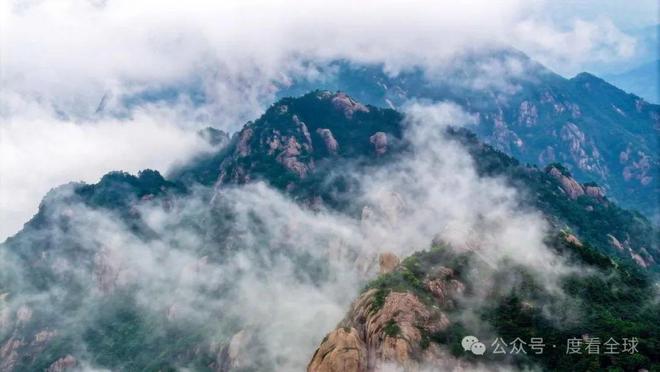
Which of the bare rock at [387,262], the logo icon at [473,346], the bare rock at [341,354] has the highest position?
the logo icon at [473,346]

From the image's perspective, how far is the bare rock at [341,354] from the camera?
116 m

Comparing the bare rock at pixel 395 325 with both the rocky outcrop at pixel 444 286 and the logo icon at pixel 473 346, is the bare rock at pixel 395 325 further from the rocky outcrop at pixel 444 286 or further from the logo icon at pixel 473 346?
the rocky outcrop at pixel 444 286

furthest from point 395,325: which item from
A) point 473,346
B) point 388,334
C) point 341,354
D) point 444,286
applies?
point 444,286

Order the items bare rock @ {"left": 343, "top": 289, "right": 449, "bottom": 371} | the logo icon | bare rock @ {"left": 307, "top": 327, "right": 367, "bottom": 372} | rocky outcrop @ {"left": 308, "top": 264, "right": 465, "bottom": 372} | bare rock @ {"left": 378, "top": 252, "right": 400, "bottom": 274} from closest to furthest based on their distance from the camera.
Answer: bare rock @ {"left": 307, "top": 327, "right": 367, "bottom": 372}, rocky outcrop @ {"left": 308, "top": 264, "right": 465, "bottom": 372}, bare rock @ {"left": 343, "top": 289, "right": 449, "bottom": 371}, the logo icon, bare rock @ {"left": 378, "top": 252, "right": 400, "bottom": 274}

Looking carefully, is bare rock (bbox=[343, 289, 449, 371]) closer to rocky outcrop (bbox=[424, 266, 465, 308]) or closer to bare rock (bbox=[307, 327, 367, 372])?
bare rock (bbox=[307, 327, 367, 372])

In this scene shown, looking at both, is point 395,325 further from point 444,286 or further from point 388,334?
point 444,286

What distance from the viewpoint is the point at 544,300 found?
142 meters

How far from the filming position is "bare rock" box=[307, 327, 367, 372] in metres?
116

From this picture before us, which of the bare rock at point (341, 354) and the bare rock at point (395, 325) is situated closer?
the bare rock at point (341, 354)

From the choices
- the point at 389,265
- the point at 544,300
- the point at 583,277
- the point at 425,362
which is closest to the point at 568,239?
the point at 583,277

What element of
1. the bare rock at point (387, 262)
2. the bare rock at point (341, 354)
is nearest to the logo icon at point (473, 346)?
the bare rock at point (341, 354)

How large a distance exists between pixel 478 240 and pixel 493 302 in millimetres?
31694

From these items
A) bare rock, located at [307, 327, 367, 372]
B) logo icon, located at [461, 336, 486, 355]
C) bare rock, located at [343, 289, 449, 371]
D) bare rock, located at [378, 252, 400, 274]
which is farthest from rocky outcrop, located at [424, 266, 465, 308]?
bare rock, located at [307, 327, 367, 372]

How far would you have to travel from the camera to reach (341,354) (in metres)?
117
